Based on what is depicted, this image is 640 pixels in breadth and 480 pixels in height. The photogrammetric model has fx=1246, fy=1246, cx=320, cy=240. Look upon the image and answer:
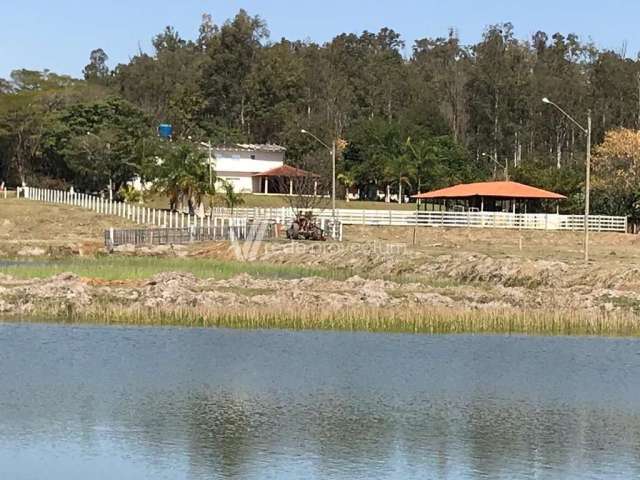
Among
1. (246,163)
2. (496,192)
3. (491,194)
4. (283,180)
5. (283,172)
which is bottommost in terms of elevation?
(491,194)

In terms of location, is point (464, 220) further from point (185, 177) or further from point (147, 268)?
point (147, 268)

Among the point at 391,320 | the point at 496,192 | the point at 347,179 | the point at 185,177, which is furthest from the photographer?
the point at 347,179

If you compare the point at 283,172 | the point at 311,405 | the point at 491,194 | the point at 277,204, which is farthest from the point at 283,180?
the point at 311,405

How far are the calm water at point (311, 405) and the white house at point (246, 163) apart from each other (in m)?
87.9

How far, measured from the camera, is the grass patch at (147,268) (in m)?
47.8

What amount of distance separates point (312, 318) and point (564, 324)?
7.22 metres

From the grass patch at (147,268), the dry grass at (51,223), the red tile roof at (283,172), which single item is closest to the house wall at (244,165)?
the red tile roof at (283,172)

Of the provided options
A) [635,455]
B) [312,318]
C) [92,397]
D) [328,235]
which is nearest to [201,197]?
[328,235]

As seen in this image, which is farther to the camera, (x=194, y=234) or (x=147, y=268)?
(x=194, y=234)

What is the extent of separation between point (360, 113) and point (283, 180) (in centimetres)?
2475

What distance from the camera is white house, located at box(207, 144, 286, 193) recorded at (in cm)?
12306

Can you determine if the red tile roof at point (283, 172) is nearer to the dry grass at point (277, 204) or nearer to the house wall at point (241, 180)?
the house wall at point (241, 180)

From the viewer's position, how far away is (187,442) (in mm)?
21406

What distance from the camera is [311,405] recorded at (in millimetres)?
25016
